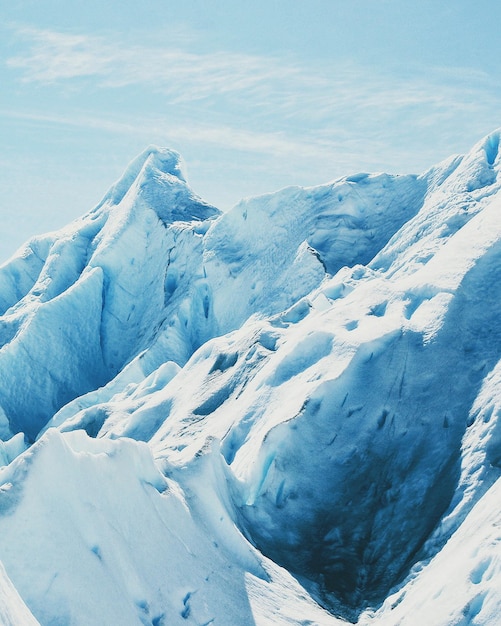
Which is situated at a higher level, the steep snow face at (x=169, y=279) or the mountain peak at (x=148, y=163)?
the mountain peak at (x=148, y=163)

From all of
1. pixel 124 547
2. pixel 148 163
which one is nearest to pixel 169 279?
→ pixel 148 163

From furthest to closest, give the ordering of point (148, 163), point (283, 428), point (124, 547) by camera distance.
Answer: point (148, 163) < point (283, 428) < point (124, 547)

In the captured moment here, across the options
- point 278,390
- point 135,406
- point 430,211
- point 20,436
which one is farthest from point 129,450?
point 430,211

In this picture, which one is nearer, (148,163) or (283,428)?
(283,428)

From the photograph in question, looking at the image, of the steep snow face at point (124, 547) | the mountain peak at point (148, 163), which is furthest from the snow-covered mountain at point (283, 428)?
the mountain peak at point (148, 163)

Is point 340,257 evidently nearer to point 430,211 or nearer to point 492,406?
point 430,211

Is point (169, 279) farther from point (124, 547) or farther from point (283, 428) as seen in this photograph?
point (124, 547)

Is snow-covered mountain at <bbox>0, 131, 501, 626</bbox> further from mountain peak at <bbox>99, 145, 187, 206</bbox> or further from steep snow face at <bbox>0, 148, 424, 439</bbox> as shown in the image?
mountain peak at <bbox>99, 145, 187, 206</bbox>

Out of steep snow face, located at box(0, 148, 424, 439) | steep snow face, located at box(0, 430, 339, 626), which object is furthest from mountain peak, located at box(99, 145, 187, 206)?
steep snow face, located at box(0, 430, 339, 626)

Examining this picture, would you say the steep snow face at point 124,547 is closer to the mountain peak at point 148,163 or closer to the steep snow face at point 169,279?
the steep snow face at point 169,279
